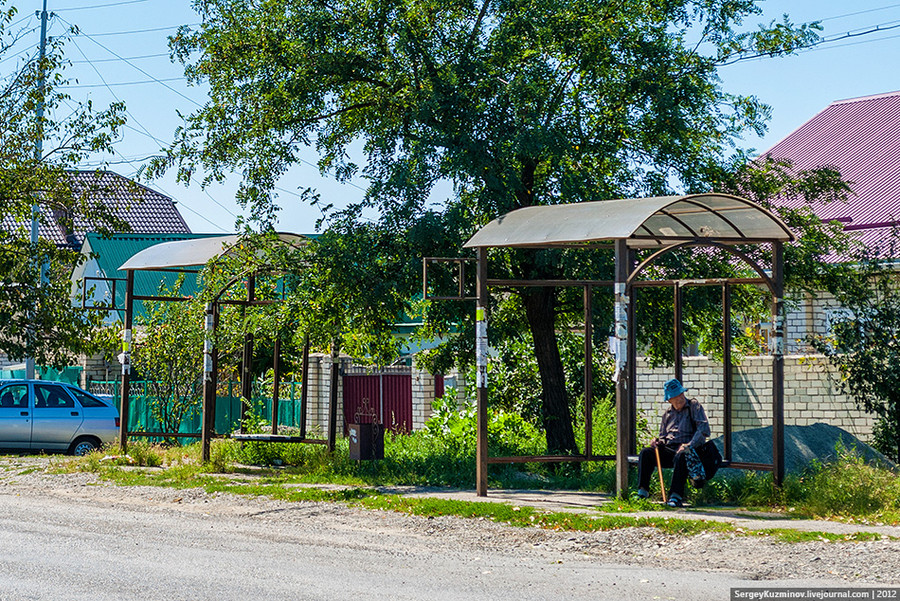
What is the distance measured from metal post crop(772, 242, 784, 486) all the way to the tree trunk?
3768 mm

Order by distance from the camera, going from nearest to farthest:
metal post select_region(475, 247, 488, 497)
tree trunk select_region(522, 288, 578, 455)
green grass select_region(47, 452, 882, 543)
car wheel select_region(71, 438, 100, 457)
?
green grass select_region(47, 452, 882, 543), metal post select_region(475, 247, 488, 497), tree trunk select_region(522, 288, 578, 455), car wheel select_region(71, 438, 100, 457)

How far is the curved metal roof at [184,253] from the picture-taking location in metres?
18.0

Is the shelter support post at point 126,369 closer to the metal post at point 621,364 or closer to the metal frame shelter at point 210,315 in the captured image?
the metal frame shelter at point 210,315

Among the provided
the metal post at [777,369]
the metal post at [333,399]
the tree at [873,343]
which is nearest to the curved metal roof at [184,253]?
the metal post at [333,399]

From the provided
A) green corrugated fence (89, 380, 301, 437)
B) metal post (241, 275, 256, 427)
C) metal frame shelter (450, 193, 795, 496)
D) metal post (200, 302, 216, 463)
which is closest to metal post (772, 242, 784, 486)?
metal frame shelter (450, 193, 795, 496)

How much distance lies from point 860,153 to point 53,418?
60.8 feet

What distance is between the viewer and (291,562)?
31.1 feet

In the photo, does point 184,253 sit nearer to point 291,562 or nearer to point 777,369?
point 777,369

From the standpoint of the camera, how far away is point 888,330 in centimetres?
1653

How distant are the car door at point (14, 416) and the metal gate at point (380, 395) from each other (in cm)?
692

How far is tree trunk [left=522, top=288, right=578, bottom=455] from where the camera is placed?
16.4 meters

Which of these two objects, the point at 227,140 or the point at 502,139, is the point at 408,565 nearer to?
the point at 502,139

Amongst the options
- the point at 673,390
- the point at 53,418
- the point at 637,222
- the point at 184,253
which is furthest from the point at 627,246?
the point at 53,418

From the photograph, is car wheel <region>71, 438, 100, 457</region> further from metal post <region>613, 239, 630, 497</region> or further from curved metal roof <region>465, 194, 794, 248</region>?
metal post <region>613, 239, 630, 497</region>
